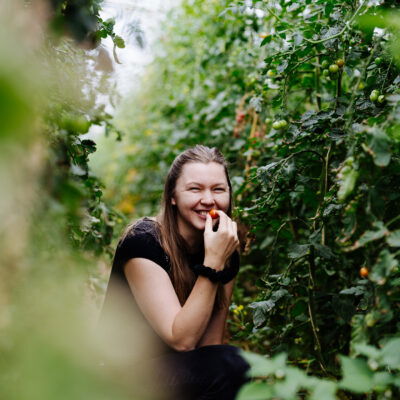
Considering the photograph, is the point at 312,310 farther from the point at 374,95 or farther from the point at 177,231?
the point at 374,95

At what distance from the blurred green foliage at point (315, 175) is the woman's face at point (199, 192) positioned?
4.6 inches

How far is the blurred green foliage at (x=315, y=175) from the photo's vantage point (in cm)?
103

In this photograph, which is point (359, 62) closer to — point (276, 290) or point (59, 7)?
point (276, 290)

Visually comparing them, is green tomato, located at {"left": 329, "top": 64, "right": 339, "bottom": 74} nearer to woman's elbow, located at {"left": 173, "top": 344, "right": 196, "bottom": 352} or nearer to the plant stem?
the plant stem

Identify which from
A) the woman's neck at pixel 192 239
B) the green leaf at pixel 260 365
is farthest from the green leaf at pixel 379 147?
the woman's neck at pixel 192 239

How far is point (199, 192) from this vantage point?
1.92 meters

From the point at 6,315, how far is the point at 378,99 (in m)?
1.25

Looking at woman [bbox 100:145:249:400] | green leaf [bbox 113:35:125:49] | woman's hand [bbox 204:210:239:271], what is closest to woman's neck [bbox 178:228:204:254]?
woman [bbox 100:145:249:400]

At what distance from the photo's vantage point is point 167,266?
1.83 meters

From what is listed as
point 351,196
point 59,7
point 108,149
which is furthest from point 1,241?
point 108,149

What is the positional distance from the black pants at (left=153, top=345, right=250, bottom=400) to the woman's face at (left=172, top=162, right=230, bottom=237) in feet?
1.73

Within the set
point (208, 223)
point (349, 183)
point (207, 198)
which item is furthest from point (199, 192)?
point (349, 183)

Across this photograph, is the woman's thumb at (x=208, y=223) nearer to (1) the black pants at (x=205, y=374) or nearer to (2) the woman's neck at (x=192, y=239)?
(2) the woman's neck at (x=192, y=239)

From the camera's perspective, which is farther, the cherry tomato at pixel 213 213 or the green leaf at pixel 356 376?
the cherry tomato at pixel 213 213
